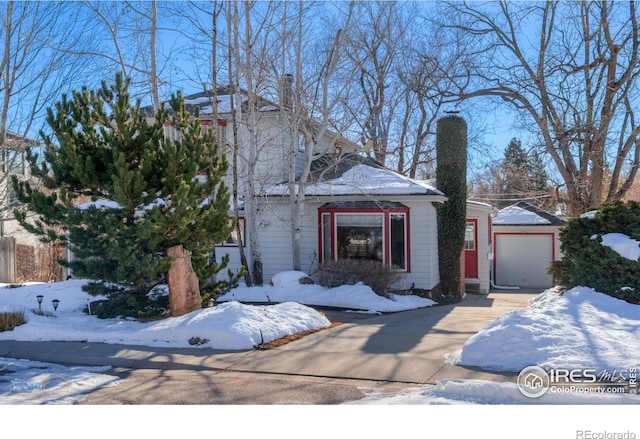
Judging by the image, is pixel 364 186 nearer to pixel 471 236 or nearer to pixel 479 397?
pixel 471 236

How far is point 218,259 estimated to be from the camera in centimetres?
1783

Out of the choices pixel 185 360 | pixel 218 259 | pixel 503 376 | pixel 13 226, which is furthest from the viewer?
pixel 13 226

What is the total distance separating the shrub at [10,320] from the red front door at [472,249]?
51.4 ft

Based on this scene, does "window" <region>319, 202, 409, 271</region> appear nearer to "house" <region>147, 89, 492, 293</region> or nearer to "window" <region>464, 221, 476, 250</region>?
"house" <region>147, 89, 492, 293</region>

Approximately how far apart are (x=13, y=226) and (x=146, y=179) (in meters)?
18.7

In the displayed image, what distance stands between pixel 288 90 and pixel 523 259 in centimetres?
1509

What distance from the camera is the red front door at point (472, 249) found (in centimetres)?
2178

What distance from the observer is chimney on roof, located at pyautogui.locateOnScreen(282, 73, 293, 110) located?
16.3 m

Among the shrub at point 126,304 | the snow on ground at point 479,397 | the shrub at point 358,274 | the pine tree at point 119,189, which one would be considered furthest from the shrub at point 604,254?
the shrub at point 126,304

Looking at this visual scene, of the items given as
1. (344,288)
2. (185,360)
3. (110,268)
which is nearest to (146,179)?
(110,268)

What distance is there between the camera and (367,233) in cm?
1656

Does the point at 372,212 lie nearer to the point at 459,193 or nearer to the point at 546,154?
the point at 459,193

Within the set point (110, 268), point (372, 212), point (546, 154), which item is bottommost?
point (110, 268)

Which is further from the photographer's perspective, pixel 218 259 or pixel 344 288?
pixel 218 259
